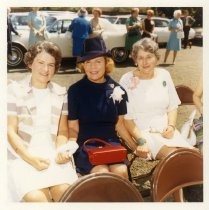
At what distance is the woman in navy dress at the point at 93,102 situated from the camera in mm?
2186

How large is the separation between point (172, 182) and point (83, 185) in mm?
574

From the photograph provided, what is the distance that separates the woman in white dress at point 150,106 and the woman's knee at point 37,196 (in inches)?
22.4

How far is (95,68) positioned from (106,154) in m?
0.49

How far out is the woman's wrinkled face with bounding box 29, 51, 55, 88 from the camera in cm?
215

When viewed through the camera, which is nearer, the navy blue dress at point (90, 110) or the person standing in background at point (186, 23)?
the navy blue dress at point (90, 110)

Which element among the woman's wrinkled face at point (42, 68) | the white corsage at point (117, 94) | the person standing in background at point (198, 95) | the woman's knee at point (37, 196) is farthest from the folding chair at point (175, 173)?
the woman's wrinkled face at point (42, 68)

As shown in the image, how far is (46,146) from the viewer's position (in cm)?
215

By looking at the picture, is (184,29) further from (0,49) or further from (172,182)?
(0,49)

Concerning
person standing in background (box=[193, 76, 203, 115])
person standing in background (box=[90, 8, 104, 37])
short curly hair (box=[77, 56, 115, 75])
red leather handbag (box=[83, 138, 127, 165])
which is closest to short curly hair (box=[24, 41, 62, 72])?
short curly hair (box=[77, 56, 115, 75])

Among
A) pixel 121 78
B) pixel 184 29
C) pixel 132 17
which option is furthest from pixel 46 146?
pixel 184 29

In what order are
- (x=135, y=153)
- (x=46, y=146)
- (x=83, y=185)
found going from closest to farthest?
(x=83, y=185) → (x=46, y=146) → (x=135, y=153)

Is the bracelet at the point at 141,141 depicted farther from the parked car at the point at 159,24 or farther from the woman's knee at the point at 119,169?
the parked car at the point at 159,24

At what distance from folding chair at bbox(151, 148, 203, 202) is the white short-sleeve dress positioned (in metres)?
0.13

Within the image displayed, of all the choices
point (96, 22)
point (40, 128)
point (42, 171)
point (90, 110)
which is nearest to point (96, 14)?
point (96, 22)
